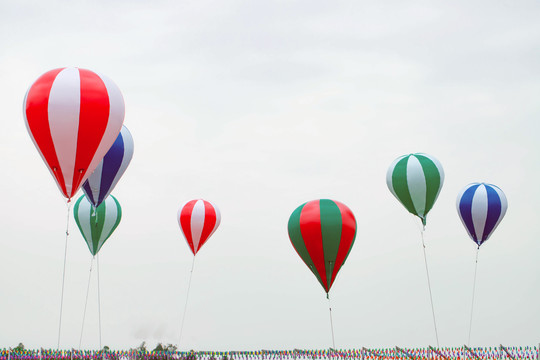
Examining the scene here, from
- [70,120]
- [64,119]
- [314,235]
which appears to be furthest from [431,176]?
[64,119]

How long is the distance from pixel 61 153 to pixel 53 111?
110 centimetres

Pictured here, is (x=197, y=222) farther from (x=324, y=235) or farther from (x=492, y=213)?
(x=492, y=213)

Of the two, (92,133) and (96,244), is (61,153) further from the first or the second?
(96,244)

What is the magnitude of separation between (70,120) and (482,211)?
17.2 m

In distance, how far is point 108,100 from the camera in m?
20.8

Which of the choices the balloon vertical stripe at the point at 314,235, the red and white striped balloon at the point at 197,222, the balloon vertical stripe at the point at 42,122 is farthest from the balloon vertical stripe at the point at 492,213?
the balloon vertical stripe at the point at 42,122

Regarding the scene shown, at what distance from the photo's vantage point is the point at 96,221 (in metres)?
28.6

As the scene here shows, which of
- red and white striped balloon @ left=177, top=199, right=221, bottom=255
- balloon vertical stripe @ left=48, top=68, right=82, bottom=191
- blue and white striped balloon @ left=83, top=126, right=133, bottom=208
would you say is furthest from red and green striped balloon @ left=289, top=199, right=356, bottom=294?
red and white striped balloon @ left=177, top=199, right=221, bottom=255

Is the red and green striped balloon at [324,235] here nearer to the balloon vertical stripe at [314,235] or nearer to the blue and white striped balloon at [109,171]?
the balloon vertical stripe at [314,235]

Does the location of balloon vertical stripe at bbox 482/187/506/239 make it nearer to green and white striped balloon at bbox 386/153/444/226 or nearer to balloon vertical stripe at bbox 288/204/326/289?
green and white striped balloon at bbox 386/153/444/226

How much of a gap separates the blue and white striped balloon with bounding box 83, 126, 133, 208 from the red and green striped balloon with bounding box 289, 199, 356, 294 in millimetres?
5677

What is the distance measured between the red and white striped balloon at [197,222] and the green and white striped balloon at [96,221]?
136 inches

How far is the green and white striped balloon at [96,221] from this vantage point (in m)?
28.7

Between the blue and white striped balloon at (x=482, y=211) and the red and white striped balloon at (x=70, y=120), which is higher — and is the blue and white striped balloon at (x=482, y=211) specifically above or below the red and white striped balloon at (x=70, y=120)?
below
